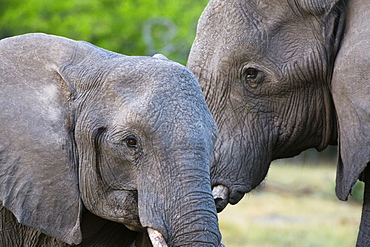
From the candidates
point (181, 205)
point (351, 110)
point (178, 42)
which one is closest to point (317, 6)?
point (351, 110)

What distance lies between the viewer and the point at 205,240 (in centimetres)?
385

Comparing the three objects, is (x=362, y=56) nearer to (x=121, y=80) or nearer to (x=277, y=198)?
(x=121, y=80)

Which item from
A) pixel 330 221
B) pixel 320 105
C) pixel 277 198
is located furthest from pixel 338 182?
pixel 277 198

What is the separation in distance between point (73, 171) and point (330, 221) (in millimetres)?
9091

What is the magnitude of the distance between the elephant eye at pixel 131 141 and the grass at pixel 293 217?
11.0 ft

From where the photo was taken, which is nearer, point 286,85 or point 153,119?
point 153,119

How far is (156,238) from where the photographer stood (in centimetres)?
387

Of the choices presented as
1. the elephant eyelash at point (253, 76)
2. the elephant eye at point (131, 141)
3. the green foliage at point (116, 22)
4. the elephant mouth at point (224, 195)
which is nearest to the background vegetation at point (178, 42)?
the green foliage at point (116, 22)

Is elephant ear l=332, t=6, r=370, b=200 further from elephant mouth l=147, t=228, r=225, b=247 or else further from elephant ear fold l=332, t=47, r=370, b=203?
elephant mouth l=147, t=228, r=225, b=247

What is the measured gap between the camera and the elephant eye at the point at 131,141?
402 centimetres

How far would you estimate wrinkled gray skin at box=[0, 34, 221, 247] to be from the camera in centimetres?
394

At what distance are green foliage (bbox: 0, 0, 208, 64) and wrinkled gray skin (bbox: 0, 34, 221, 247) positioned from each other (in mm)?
11476

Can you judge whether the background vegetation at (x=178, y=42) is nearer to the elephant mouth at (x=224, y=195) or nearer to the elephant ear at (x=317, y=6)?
the elephant mouth at (x=224, y=195)

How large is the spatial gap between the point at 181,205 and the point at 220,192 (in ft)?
5.01
